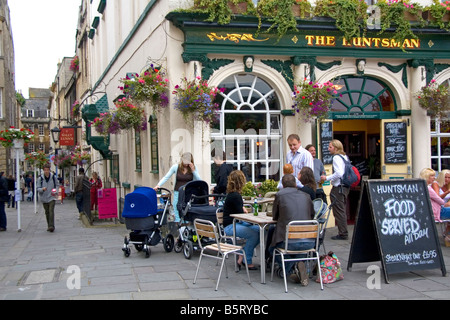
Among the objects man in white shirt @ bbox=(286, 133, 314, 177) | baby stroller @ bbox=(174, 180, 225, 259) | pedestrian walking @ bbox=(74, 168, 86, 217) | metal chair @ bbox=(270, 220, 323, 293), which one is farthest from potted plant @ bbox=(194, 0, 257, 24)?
pedestrian walking @ bbox=(74, 168, 86, 217)

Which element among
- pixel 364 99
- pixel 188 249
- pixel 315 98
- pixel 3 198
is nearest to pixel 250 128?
pixel 315 98

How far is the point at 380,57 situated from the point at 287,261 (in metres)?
7.38

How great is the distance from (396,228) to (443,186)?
367 centimetres

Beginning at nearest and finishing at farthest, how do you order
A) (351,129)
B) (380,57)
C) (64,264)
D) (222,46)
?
(64,264) < (222,46) < (380,57) < (351,129)

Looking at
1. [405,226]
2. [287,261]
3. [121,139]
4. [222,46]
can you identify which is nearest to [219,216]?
[287,261]

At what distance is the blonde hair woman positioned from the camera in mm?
9720

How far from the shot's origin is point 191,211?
8.94 metres

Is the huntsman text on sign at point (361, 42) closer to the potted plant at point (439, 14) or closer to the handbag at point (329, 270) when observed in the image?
the potted plant at point (439, 14)

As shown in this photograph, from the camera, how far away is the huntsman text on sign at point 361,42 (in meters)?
12.0

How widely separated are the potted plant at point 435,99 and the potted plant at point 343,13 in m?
2.22

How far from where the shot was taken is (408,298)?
6059 millimetres

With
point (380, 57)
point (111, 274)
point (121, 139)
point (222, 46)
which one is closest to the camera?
point (111, 274)

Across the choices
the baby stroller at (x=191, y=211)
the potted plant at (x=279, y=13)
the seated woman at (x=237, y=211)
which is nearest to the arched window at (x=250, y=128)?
the potted plant at (x=279, y=13)

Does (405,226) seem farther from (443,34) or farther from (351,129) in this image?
(351,129)
